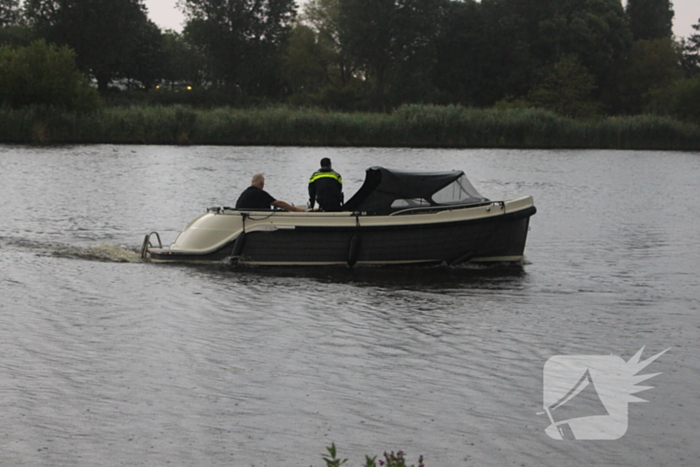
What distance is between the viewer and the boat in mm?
14078

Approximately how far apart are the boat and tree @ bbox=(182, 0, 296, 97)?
64492mm

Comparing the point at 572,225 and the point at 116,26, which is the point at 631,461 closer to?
the point at 572,225

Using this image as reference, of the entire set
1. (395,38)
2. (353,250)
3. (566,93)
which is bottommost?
(353,250)

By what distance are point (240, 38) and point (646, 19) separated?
42161mm

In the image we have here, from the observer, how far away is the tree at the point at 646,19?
94750mm

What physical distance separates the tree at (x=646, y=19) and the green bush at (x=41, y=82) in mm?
63780

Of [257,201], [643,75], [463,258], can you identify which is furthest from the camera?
[643,75]

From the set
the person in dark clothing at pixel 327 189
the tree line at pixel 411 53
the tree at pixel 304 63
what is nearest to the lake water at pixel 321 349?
the person in dark clothing at pixel 327 189

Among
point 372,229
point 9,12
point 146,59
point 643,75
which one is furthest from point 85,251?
point 9,12

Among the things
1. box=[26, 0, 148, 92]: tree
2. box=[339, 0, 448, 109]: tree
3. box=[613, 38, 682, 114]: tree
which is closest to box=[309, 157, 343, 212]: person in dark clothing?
box=[26, 0, 148, 92]: tree

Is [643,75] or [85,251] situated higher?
[643,75]

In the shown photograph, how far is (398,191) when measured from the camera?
14.3 metres

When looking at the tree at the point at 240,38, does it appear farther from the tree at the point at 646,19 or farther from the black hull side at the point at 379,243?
the black hull side at the point at 379,243

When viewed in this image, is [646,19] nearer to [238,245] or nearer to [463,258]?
[463,258]
